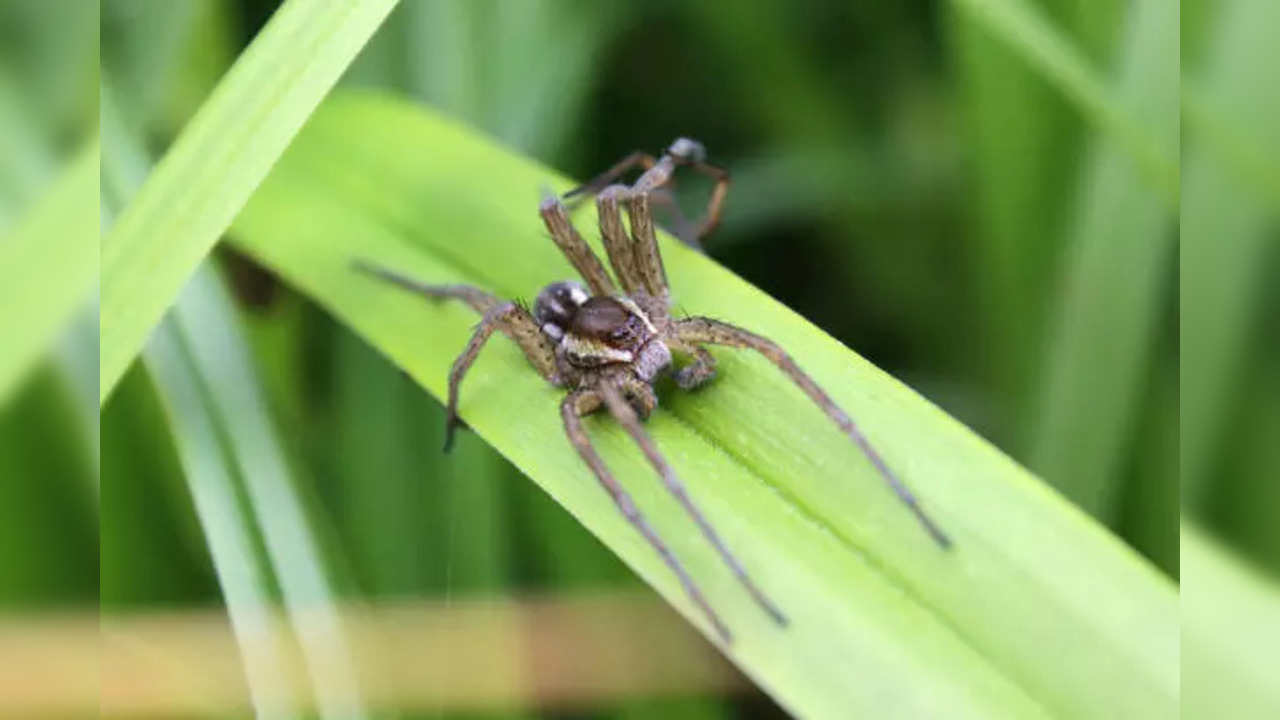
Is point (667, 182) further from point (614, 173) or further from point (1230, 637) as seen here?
point (1230, 637)

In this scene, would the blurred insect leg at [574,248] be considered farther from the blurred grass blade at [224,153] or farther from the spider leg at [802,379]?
the blurred grass blade at [224,153]

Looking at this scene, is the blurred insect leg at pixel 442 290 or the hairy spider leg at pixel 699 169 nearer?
the blurred insect leg at pixel 442 290

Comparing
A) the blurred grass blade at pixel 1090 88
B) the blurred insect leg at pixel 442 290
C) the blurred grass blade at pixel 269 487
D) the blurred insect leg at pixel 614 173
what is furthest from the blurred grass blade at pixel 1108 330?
the blurred grass blade at pixel 269 487

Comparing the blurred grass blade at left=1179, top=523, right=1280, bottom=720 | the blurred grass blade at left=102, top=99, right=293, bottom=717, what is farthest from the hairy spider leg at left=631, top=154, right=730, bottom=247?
the blurred grass blade at left=1179, top=523, right=1280, bottom=720

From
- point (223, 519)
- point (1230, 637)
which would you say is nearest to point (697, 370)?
point (223, 519)

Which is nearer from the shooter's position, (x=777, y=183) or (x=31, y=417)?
(x=31, y=417)

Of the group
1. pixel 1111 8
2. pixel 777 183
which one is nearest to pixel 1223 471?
pixel 1111 8

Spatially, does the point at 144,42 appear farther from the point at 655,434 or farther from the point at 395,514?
the point at 655,434
